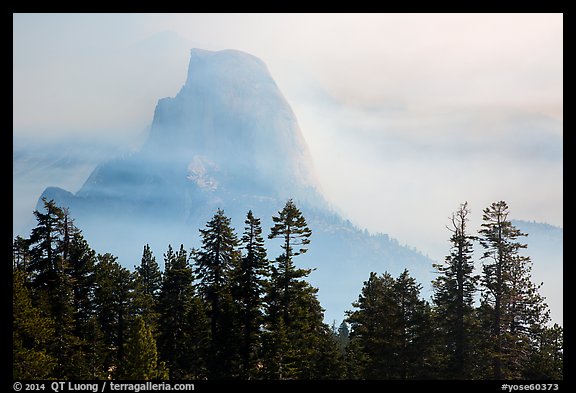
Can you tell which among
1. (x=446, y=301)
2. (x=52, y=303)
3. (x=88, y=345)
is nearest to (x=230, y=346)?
(x=88, y=345)

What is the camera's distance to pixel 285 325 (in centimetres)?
3716

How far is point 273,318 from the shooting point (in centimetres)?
3753

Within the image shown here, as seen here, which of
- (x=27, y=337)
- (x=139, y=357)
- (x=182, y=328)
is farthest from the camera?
(x=182, y=328)

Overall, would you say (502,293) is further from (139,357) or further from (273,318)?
(139,357)

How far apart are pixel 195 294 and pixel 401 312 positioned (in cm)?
1656

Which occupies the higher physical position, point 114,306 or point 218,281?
point 218,281

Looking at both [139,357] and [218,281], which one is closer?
[139,357]

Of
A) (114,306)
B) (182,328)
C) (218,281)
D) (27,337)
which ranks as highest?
(218,281)

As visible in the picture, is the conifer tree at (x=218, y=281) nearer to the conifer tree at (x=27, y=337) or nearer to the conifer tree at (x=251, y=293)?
the conifer tree at (x=251, y=293)

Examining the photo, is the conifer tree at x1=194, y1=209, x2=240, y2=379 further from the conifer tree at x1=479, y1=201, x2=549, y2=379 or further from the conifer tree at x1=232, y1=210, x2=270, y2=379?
the conifer tree at x1=479, y1=201, x2=549, y2=379

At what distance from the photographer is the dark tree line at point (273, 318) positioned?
118ft

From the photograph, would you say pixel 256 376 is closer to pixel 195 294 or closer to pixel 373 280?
pixel 195 294

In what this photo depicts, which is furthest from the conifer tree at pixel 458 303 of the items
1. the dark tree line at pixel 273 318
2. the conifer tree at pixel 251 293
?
the conifer tree at pixel 251 293

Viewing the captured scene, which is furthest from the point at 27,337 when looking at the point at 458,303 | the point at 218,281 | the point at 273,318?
the point at 458,303
